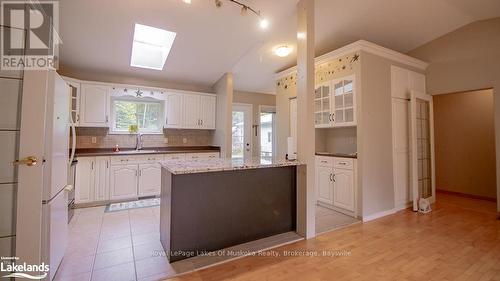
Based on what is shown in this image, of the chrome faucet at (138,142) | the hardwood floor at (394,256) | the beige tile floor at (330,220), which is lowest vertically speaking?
the hardwood floor at (394,256)

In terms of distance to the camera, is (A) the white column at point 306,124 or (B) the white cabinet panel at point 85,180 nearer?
(A) the white column at point 306,124

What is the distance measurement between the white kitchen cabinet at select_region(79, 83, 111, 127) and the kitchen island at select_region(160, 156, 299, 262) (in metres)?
2.48

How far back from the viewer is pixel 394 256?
212 centimetres

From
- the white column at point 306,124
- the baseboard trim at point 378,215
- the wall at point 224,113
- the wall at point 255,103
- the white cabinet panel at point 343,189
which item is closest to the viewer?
the white column at point 306,124

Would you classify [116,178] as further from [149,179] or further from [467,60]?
[467,60]

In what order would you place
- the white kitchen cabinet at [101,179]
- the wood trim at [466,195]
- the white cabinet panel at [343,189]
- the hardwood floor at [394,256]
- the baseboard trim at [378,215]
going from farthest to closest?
the wood trim at [466,195] → the white kitchen cabinet at [101,179] → the white cabinet panel at [343,189] → the baseboard trim at [378,215] → the hardwood floor at [394,256]

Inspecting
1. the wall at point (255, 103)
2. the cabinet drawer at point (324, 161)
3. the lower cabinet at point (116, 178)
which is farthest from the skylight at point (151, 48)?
the cabinet drawer at point (324, 161)

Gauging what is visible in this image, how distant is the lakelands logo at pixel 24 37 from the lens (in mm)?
1417

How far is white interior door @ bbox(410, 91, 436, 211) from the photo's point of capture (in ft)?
11.6

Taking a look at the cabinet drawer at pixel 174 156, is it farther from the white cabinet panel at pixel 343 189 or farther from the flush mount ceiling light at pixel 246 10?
the white cabinet panel at pixel 343 189

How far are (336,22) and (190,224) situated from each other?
3350 mm

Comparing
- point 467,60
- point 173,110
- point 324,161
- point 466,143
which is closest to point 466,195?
point 466,143

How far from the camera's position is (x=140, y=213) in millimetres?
3281

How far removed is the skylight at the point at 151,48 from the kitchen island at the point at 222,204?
260 centimetres
